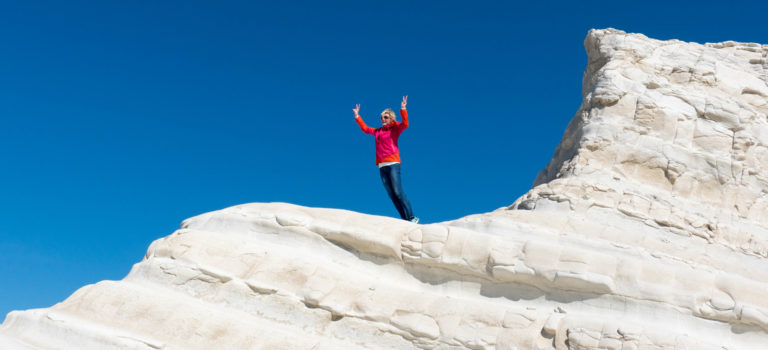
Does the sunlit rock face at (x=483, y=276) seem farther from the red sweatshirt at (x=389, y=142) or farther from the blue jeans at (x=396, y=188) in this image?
the red sweatshirt at (x=389, y=142)

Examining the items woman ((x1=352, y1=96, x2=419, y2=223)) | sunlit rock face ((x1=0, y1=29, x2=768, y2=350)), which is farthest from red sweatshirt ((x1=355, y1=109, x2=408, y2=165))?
sunlit rock face ((x1=0, y1=29, x2=768, y2=350))

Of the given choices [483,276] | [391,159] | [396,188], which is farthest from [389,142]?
[483,276]

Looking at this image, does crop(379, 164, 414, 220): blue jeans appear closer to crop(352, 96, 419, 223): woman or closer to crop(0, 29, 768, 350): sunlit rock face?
crop(352, 96, 419, 223): woman

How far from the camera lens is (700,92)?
11.8 m

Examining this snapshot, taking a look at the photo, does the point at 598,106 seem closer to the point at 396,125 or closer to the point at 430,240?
the point at 396,125

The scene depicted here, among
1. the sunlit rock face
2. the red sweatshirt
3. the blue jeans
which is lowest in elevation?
the sunlit rock face

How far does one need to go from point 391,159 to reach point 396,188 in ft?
1.66

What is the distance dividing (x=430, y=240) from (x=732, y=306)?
4.06m

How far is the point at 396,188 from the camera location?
1117 cm

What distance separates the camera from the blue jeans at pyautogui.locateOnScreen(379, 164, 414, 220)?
11180mm

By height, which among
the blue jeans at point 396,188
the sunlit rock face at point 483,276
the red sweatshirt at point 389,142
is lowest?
the sunlit rock face at point 483,276

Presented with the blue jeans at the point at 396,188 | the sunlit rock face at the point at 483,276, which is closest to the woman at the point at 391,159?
the blue jeans at the point at 396,188

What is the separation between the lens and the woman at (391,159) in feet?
36.7

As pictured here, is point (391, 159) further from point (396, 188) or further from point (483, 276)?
point (483, 276)
